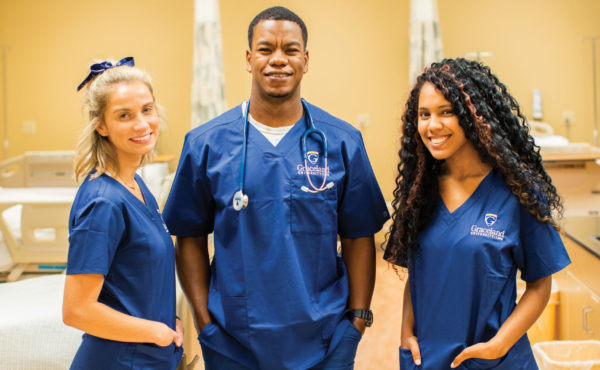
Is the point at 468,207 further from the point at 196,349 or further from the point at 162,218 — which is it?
the point at 196,349

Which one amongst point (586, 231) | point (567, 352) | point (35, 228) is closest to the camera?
point (567, 352)

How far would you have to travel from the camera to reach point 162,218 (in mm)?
1558

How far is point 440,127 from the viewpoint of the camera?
138 cm

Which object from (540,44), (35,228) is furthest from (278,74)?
(540,44)

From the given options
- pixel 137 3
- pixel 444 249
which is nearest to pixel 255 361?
pixel 444 249

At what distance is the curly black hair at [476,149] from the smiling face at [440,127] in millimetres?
13

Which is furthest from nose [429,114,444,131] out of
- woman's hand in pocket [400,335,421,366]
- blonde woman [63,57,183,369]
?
blonde woman [63,57,183,369]

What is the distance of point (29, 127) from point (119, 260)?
4626mm

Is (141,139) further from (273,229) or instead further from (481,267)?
(481,267)

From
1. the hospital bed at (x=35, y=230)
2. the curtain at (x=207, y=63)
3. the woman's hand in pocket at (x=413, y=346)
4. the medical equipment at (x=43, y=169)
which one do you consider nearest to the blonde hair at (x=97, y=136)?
the woman's hand in pocket at (x=413, y=346)

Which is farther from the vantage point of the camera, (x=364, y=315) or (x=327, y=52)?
(x=327, y=52)

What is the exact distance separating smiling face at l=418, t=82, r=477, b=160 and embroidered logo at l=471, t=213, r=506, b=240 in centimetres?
17

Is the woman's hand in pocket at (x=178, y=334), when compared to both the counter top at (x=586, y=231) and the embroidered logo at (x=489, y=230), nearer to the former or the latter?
the embroidered logo at (x=489, y=230)

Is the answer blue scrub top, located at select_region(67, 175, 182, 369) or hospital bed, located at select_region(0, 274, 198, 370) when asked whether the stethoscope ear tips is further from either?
hospital bed, located at select_region(0, 274, 198, 370)
